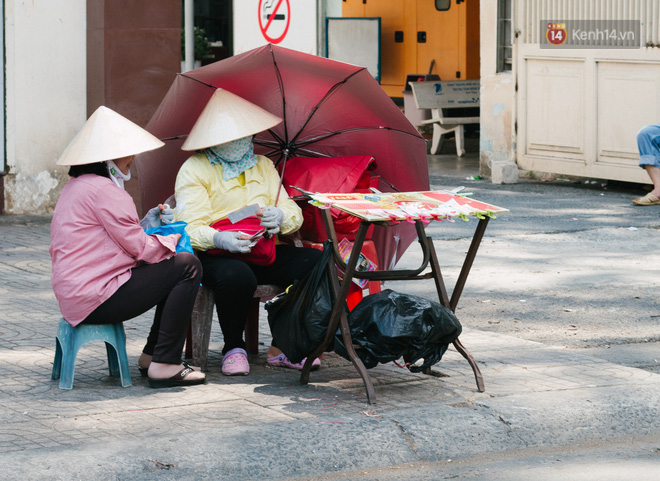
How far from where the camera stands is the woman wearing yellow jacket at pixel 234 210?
546cm

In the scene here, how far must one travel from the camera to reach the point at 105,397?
5121mm

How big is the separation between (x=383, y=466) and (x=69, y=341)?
1.63m

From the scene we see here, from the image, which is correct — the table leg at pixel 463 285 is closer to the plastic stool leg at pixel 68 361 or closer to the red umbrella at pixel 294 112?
the red umbrella at pixel 294 112

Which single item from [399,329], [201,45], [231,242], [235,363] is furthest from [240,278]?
[201,45]

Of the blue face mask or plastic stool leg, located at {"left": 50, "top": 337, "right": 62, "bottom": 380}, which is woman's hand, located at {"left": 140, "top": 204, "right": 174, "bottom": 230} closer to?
the blue face mask

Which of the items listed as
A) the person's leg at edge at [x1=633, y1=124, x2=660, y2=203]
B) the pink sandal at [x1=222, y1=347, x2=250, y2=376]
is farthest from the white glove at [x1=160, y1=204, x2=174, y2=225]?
the person's leg at edge at [x1=633, y1=124, x2=660, y2=203]

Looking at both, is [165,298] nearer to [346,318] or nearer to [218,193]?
[218,193]

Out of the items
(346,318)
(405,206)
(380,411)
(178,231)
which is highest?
(405,206)

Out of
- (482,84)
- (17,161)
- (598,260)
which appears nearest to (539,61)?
(482,84)

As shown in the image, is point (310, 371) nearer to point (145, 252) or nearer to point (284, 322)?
point (284, 322)

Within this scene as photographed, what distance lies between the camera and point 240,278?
543 cm

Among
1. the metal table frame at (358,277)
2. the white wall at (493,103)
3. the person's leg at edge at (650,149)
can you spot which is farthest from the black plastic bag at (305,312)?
the white wall at (493,103)

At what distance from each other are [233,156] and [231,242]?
52cm

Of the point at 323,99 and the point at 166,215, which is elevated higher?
the point at 323,99
